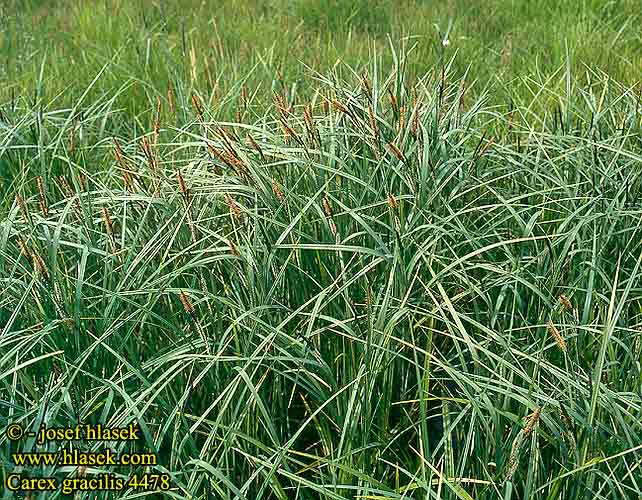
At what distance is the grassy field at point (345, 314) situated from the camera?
1.76 meters

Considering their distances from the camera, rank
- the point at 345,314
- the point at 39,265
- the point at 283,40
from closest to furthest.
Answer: the point at 39,265 < the point at 345,314 < the point at 283,40

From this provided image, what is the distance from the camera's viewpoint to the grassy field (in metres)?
1.76

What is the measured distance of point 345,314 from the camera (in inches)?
81.4

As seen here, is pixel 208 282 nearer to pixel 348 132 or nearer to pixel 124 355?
pixel 124 355

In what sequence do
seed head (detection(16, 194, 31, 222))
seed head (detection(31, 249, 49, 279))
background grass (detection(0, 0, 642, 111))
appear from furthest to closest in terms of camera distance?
background grass (detection(0, 0, 642, 111)) → seed head (detection(16, 194, 31, 222)) → seed head (detection(31, 249, 49, 279))

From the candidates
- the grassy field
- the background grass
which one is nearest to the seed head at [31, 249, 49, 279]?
the grassy field

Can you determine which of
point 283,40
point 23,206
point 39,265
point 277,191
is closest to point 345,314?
point 277,191

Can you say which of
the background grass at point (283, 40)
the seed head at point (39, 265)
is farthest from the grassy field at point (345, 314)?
the background grass at point (283, 40)

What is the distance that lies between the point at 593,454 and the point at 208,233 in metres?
1.05

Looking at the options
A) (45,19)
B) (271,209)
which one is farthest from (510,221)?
(45,19)

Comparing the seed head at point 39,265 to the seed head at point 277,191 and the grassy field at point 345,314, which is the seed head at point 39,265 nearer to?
the grassy field at point 345,314

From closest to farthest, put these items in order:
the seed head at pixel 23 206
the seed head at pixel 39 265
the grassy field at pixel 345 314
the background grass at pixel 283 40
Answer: the grassy field at pixel 345 314 → the seed head at pixel 39 265 → the seed head at pixel 23 206 → the background grass at pixel 283 40

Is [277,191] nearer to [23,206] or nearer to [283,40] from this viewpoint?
[23,206]

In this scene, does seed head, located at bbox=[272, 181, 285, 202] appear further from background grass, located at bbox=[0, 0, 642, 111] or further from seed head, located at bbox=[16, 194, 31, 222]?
background grass, located at bbox=[0, 0, 642, 111]
